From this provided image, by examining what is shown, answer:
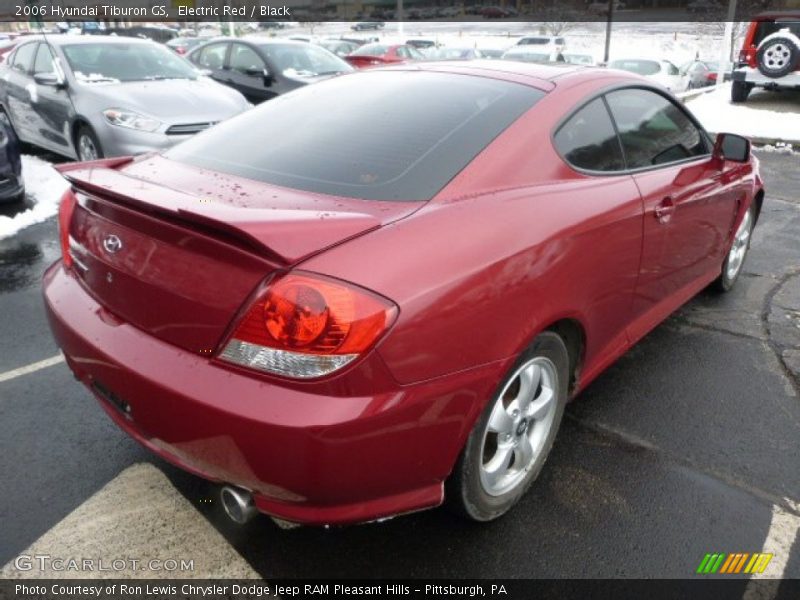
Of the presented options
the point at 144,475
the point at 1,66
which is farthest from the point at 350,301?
the point at 1,66

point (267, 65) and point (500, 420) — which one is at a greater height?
point (267, 65)

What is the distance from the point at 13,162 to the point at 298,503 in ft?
17.3

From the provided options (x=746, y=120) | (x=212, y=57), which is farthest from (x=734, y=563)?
(x=746, y=120)

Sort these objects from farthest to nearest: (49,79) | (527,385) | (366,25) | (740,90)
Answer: (366,25), (740,90), (49,79), (527,385)

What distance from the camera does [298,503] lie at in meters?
1.76

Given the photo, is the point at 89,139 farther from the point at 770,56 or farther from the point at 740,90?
the point at 740,90

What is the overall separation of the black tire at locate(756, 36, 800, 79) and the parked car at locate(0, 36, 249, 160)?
9629 mm

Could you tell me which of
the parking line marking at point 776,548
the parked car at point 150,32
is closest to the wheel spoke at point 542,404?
the parking line marking at point 776,548

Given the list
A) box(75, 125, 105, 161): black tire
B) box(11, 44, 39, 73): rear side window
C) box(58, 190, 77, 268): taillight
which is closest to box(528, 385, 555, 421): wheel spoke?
box(58, 190, 77, 268): taillight

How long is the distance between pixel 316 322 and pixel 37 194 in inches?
235

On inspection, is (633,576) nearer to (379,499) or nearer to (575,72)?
(379,499)

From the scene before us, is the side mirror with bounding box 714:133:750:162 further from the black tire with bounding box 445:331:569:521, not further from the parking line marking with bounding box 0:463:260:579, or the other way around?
the parking line marking with bounding box 0:463:260:579

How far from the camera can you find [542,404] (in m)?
2.39

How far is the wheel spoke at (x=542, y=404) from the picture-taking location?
2.36 m
